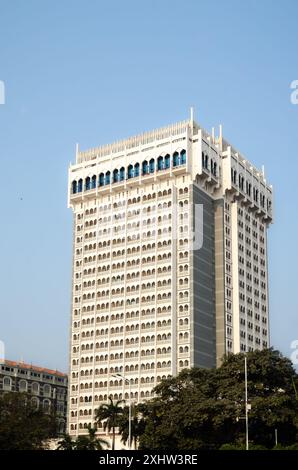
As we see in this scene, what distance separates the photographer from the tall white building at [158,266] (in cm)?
14625

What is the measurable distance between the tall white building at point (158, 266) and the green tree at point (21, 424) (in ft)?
162

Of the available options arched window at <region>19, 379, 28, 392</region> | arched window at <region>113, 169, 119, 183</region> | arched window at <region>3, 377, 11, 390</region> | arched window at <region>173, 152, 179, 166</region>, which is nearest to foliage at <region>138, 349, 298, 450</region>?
arched window at <region>173, 152, 179, 166</region>

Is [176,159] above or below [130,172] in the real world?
above

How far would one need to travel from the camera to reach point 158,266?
150 meters

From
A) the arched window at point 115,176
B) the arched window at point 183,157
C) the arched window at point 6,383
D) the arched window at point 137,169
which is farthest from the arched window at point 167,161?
the arched window at point 6,383

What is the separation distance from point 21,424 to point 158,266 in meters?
69.9

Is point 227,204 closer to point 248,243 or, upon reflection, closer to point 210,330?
point 248,243

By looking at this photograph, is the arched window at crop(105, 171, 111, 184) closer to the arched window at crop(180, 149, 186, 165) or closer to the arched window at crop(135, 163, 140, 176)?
the arched window at crop(135, 163, 140, 176)

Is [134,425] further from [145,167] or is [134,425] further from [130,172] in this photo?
[130,172]

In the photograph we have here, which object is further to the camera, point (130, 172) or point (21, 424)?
point (130, 172)

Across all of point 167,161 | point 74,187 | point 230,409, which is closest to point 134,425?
point 230,409

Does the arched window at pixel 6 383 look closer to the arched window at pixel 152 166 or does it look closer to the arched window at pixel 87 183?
the arched window at pixel 87 183

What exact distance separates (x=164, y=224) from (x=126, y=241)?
9.20m
